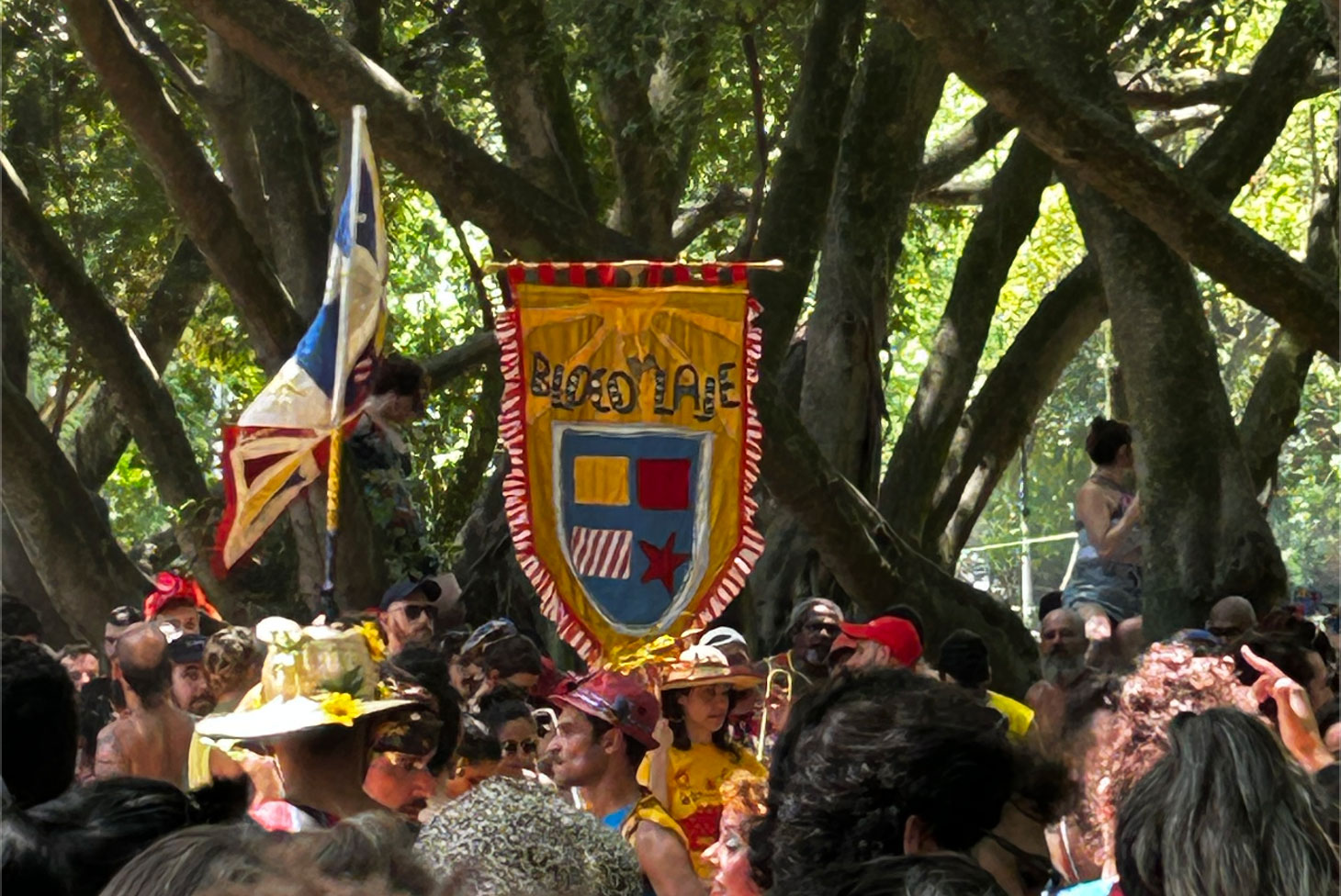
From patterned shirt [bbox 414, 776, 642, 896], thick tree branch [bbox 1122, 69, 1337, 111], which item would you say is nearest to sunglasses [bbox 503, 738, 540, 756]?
patterned shirt [bbox 414, 776, 642, 896]

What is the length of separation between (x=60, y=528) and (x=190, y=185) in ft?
7.95

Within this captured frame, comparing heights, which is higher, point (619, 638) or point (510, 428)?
point (510, 428)

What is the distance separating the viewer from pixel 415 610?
912cm

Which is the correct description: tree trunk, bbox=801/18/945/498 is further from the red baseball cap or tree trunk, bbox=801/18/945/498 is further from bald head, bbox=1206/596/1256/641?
the red baseball cap

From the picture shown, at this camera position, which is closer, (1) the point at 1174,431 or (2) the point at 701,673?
(2) the point at 701,673

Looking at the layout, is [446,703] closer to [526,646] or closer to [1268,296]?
[526,646]

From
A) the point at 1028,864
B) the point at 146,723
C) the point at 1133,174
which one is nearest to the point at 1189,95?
the point at 1133,174

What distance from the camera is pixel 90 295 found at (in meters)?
12.6

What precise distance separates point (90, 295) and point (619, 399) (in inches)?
224

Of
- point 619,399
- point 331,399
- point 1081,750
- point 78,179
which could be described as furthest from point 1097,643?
point 78,179

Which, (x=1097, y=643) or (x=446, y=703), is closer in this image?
(x=446, y=703)

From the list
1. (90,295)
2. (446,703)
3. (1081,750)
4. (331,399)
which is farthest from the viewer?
(90,295)

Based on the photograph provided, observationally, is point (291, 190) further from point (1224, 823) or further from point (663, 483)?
point (1224, 823)

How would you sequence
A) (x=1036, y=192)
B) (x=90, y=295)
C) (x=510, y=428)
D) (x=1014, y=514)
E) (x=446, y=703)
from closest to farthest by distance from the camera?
(x=446, y=703)
(x=510, y=428)
(x=90, y=295)
(x=1036, y=192)
(x=1014, y=514)
